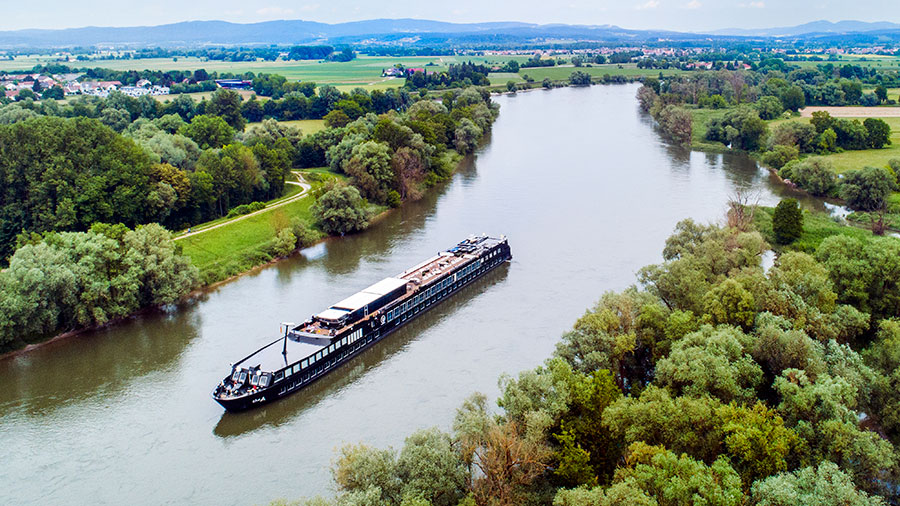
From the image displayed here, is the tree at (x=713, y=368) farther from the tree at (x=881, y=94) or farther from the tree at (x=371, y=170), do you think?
the tree at (x=881, y=94)

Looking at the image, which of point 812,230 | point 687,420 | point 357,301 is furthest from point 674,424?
point 812,230

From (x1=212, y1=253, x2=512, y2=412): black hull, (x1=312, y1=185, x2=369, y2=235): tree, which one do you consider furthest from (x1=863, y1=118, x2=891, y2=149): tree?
(x1=212, y1=253, x2=512, y2=412): black hull

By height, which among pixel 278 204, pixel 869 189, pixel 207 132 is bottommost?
pixel 278 204

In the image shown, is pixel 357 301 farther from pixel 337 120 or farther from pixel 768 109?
pixel 768 109

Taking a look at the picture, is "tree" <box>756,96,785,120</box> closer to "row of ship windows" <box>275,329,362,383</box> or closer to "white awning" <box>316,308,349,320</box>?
"white awning" <box>316,308,349,320</box>

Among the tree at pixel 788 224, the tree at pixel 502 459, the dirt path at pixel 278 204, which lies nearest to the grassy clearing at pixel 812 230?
the tree at pixel 788 224

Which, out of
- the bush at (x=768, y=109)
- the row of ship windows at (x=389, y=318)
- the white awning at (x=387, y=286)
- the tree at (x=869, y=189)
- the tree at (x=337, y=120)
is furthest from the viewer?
the bush at (x=768, y=109)
